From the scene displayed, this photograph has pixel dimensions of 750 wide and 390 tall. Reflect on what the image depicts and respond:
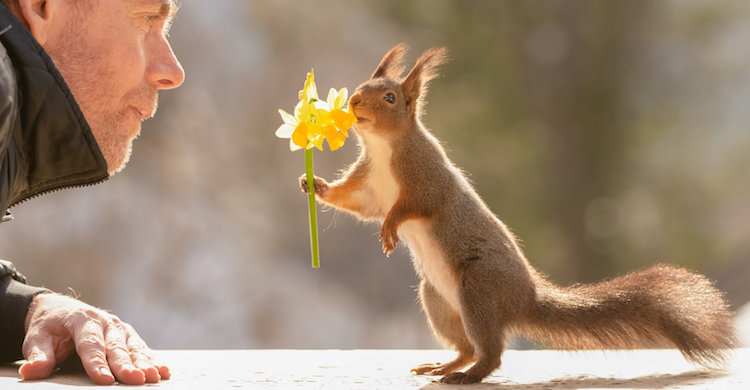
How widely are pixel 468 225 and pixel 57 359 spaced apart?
68 centimetres

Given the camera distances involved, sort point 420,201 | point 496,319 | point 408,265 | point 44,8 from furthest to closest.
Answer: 1. point 408,265
2. point 420,201
3. point 496,319
4. point 44,8

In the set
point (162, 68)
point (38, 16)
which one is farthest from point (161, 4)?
point (38, 16)

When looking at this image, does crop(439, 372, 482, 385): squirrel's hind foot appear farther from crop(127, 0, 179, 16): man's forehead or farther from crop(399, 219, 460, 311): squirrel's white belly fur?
crop(127, 0, 179, 16): man's forehead

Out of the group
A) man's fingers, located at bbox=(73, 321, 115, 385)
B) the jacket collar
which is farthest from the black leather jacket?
man's fingers, located at bbox=(73, 321, 115, 385)

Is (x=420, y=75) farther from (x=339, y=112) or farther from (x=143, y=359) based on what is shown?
(x=143, y=359)

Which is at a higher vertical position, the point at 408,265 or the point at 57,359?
the point at 408,265

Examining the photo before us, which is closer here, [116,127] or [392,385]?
[392,385]

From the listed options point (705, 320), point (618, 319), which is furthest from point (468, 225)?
point (705, 320)

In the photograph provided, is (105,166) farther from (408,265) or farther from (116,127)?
(408,265)

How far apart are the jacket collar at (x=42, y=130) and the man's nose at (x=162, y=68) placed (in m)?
0.23

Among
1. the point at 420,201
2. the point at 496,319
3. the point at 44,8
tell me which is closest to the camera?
the point at 44,8

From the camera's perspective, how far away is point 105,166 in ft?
3.48

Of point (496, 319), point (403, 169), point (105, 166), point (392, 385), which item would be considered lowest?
point (392, 385)

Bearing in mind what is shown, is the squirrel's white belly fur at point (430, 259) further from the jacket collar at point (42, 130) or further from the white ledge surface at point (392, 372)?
the jacket collar at point (42, 130)
